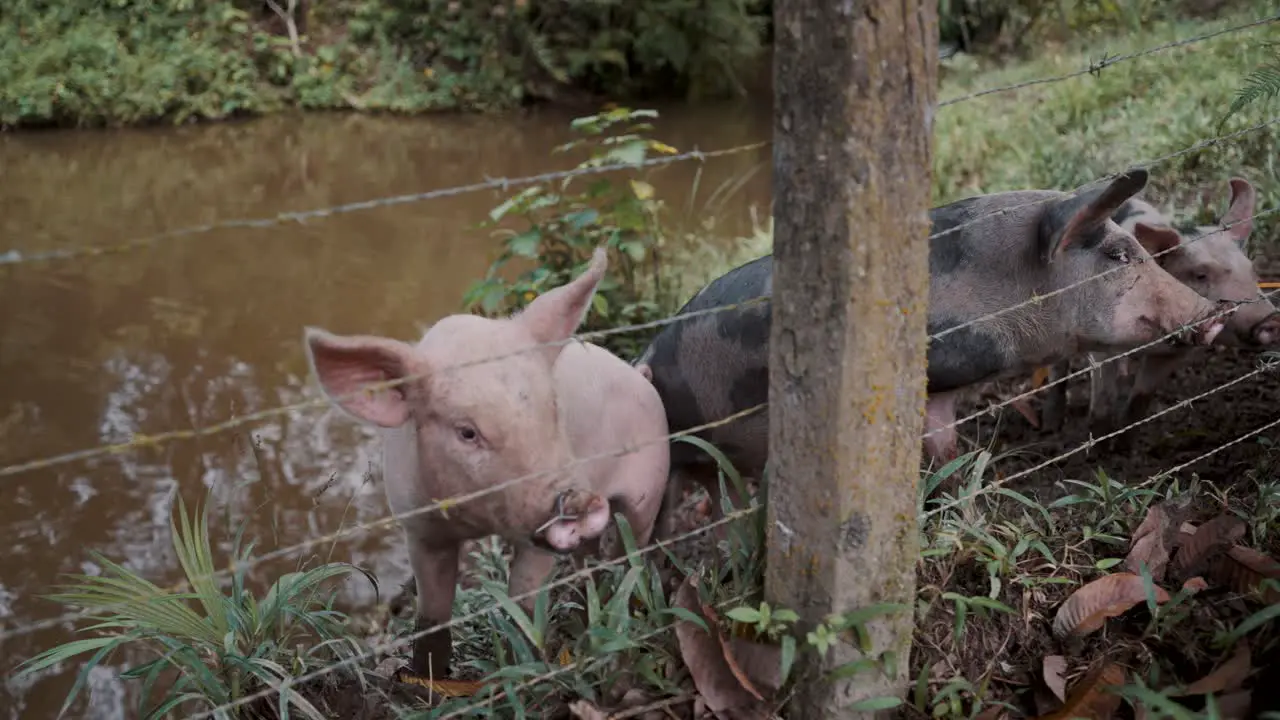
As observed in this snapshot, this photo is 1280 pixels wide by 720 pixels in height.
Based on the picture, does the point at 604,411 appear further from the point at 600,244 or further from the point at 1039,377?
the point at 600,244

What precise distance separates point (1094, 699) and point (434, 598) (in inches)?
63.9

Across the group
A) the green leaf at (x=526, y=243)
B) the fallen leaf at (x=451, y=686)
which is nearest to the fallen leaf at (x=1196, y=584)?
the fallen leaf at (x=451, y=686)

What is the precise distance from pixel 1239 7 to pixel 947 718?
365 inches

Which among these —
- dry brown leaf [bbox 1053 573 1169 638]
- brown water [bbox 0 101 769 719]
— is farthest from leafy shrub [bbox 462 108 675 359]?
dry brown leaf [bbox 1053 573 1169 638]

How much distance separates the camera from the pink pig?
7.93 feet

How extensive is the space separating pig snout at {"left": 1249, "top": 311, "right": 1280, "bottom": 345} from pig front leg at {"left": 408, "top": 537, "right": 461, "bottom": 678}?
286 centimetres

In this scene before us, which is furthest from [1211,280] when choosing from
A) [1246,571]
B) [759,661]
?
[759,661]

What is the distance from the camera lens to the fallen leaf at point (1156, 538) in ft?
8.11

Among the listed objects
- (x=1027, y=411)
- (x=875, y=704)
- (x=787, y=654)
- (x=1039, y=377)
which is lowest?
(x=1027, y=411)

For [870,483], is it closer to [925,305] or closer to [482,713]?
[925,305]

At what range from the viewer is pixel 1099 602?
2352 mm

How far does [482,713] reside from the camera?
2.25m

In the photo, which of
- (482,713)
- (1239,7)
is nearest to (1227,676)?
(482,713)

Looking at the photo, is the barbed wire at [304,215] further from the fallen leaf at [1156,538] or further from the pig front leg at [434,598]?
the fallen leaf at [1156,538]
